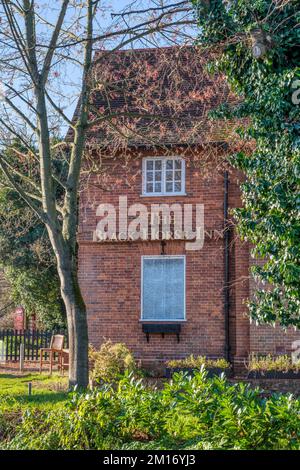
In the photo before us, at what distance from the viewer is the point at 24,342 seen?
24906 millimetres

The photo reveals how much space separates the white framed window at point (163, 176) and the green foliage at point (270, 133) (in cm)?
777

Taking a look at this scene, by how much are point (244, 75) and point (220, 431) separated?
593 cm

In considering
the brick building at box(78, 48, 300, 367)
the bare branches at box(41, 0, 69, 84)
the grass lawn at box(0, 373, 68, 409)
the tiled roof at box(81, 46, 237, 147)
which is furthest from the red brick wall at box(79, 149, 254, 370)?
the bare branches at box(41, 0, 69, 84)

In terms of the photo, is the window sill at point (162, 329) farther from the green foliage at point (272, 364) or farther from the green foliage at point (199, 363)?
the green foliage at point (272, 364)

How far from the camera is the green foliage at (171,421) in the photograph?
7035mm

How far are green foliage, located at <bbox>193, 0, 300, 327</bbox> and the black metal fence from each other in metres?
14.8

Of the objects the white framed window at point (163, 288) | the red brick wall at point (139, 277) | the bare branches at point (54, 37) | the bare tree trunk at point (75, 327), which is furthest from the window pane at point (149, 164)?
the bare tree trunk at point (75, 327)

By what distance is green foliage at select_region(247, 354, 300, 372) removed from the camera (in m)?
16.5

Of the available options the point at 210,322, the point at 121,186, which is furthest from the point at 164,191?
the point at 210,322

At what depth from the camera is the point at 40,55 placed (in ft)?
43.2

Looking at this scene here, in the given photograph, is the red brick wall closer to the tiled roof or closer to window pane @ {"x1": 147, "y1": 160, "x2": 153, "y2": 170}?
window pane @ {"x1": 147, "y1": 160, "x2": 153, "y2": 170}

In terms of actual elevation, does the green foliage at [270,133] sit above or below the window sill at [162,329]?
above
